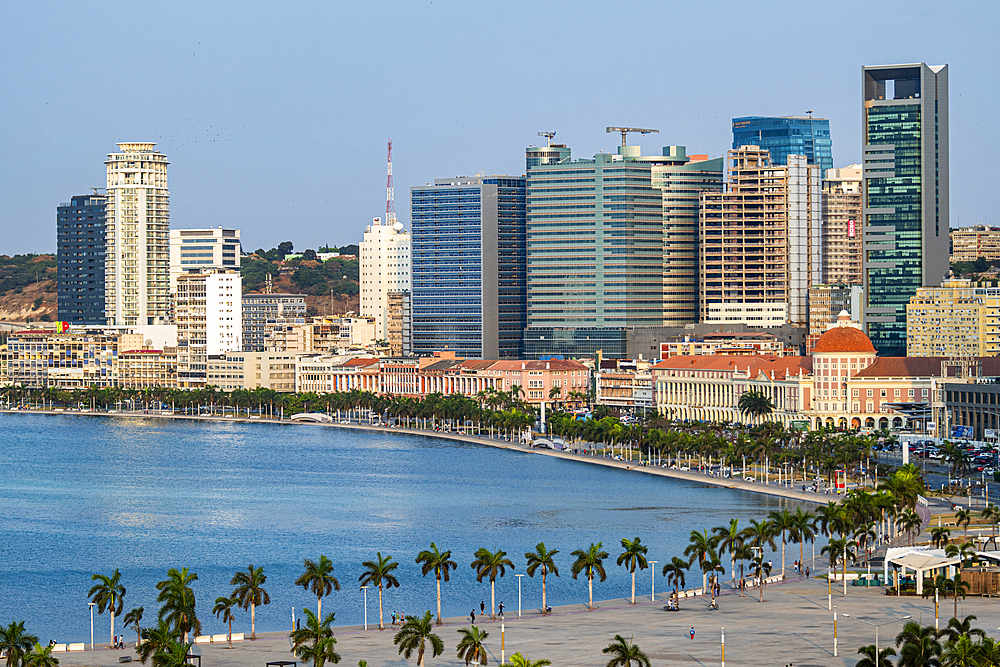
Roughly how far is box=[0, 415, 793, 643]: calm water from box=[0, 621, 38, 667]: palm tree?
1077 cm

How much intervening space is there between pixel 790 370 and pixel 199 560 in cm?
10759

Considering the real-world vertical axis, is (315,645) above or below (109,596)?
below

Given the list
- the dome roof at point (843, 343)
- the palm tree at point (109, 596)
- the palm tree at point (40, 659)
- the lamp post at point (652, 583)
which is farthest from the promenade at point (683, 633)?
the dome roof at point (843, 343)

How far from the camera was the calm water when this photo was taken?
87.0m

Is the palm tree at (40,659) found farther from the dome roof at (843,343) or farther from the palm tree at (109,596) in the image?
the dome roof at (843,343)

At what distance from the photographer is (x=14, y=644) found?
64.9 meters

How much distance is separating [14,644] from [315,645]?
11.4 m

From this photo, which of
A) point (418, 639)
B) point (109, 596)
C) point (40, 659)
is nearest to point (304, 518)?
point (109, 596)

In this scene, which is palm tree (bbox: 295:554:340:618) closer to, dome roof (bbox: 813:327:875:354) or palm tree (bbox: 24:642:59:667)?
palm tree (bbox: 24:642:59:667)

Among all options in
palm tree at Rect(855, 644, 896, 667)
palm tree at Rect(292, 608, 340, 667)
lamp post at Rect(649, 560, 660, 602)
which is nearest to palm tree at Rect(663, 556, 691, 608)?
lamp post at Rect(649, 560, 660, 602)

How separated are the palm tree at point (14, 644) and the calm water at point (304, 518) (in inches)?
424

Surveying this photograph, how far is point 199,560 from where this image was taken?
97.6m

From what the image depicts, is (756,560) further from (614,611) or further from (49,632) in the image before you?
(49,632)

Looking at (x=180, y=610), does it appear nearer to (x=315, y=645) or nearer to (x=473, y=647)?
(x=315, y=645)
